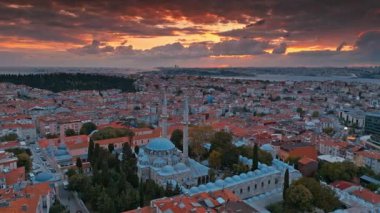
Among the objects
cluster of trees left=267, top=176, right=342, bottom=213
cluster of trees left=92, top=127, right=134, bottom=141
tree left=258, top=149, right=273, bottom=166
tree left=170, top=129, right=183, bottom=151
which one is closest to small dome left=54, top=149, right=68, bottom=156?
cluster of trees left=92, top=127, right=134, bottom=141

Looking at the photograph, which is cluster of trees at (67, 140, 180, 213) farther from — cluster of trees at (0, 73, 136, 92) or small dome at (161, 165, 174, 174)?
cluster of trees at (0, 73, 136, 92)

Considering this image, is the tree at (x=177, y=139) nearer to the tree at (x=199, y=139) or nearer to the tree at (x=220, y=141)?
the tree at (x=199, y=139)

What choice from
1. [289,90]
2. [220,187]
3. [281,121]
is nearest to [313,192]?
[220,187]

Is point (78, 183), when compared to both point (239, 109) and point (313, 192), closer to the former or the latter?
point (313, 192)

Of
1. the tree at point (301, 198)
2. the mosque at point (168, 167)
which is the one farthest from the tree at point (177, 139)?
the tree at point (301, 198)

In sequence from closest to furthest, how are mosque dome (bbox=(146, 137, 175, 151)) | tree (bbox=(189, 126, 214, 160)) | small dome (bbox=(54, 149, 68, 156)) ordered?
mosque dome (bbox=(146, 137, 175, 151)) → small dome (bbox=(54, 149, 68, 156)) → tree (bbox=(189, 126, 214, 160))

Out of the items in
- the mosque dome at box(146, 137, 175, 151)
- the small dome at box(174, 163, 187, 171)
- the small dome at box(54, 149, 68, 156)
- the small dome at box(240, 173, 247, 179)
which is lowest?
the small dome at box(54, 149, 68, 156)

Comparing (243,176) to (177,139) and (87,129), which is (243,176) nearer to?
(177,139)
